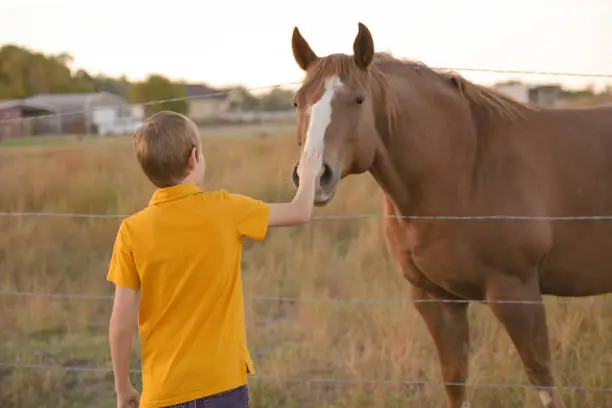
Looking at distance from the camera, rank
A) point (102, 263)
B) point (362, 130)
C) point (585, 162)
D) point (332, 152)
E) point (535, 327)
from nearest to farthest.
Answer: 1. point (332, 152)
2. point (362, 130)
3. point (535, 327)
4. point (585, 162)
5. point (102, 263)

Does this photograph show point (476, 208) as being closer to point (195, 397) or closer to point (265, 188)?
point (195, 397)

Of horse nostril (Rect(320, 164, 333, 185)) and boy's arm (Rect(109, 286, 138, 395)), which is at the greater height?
horse nostril (Rect(320, 164, 333, 185))

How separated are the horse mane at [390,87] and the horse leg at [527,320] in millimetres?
773

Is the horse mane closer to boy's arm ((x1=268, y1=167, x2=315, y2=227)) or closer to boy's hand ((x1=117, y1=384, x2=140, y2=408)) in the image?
boy's arm ((x1=268, y1=167, x2=315, y2=227))

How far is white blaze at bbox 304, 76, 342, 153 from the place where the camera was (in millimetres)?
2494

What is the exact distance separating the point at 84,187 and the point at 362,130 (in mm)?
5045

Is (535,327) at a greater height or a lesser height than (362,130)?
lesser

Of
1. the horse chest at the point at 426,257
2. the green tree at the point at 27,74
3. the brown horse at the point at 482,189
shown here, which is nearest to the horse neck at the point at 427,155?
the brown horse at the point at 482,189

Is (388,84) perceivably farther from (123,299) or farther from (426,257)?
(123,299)

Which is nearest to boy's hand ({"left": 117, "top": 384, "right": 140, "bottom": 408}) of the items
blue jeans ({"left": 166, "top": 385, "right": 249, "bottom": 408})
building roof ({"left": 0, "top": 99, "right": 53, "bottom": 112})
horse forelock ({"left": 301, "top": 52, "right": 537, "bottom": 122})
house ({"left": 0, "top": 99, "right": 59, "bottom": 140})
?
blue jeans ({"left": 166, "top": 385, "right": 249, "bottom": 408})

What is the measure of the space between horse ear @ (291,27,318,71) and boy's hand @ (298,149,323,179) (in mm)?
621

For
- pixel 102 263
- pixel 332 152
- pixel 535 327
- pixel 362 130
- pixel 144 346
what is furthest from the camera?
pixel 102 263

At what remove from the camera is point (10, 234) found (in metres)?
5.92

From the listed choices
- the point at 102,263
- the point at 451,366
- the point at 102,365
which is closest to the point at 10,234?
the point at 102,263
